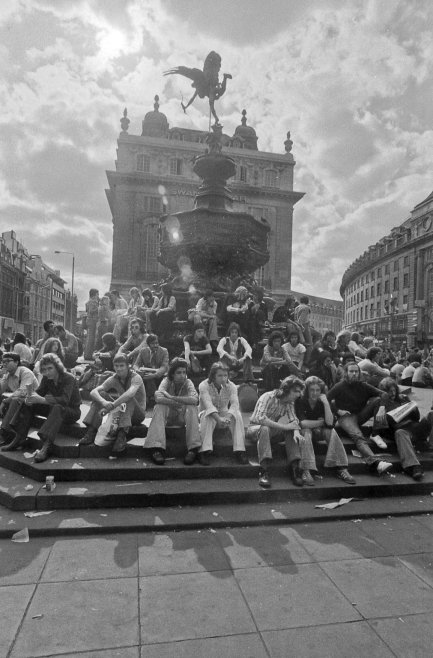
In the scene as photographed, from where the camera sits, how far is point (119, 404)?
5.81 metres

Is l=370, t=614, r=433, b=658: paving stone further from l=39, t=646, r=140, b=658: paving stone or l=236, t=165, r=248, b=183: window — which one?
l=236, t=165, r=248, b=183: window

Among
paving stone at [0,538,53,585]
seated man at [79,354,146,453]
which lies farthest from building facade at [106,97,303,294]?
paving stone at [0,538,53,585]

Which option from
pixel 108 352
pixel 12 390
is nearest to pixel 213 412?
pixel 12 390

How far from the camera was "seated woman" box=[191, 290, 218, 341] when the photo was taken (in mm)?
Answer: 9664

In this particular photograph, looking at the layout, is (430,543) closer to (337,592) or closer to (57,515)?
(337,592)

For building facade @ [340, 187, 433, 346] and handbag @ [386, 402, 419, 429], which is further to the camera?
building facade @ [340, 187, 433, 346]

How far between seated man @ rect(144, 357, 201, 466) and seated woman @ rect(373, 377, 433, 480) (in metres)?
2.81

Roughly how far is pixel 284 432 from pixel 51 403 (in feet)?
10.7

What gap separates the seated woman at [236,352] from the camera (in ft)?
27.5

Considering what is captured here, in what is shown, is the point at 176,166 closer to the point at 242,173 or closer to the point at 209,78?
the point at 242,173

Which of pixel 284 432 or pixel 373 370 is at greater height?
pixel 373 370

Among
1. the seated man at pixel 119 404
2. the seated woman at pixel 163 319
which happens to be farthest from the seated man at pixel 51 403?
the seated woman at pixel 163 319

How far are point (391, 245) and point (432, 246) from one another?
38.8 feet

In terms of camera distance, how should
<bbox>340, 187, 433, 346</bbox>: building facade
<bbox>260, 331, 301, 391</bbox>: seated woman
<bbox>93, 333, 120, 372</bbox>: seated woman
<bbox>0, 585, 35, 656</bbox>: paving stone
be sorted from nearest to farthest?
<bbox>0, 585, 35, 656</bbox>: paving stone
<bbox>260, 331, 301, 391</bbox>: seated woman
<bbox>93, 333, 120, 372</bbox>: seated woman
<bbox>340, 187, 433, 346</bbox>: building facade
